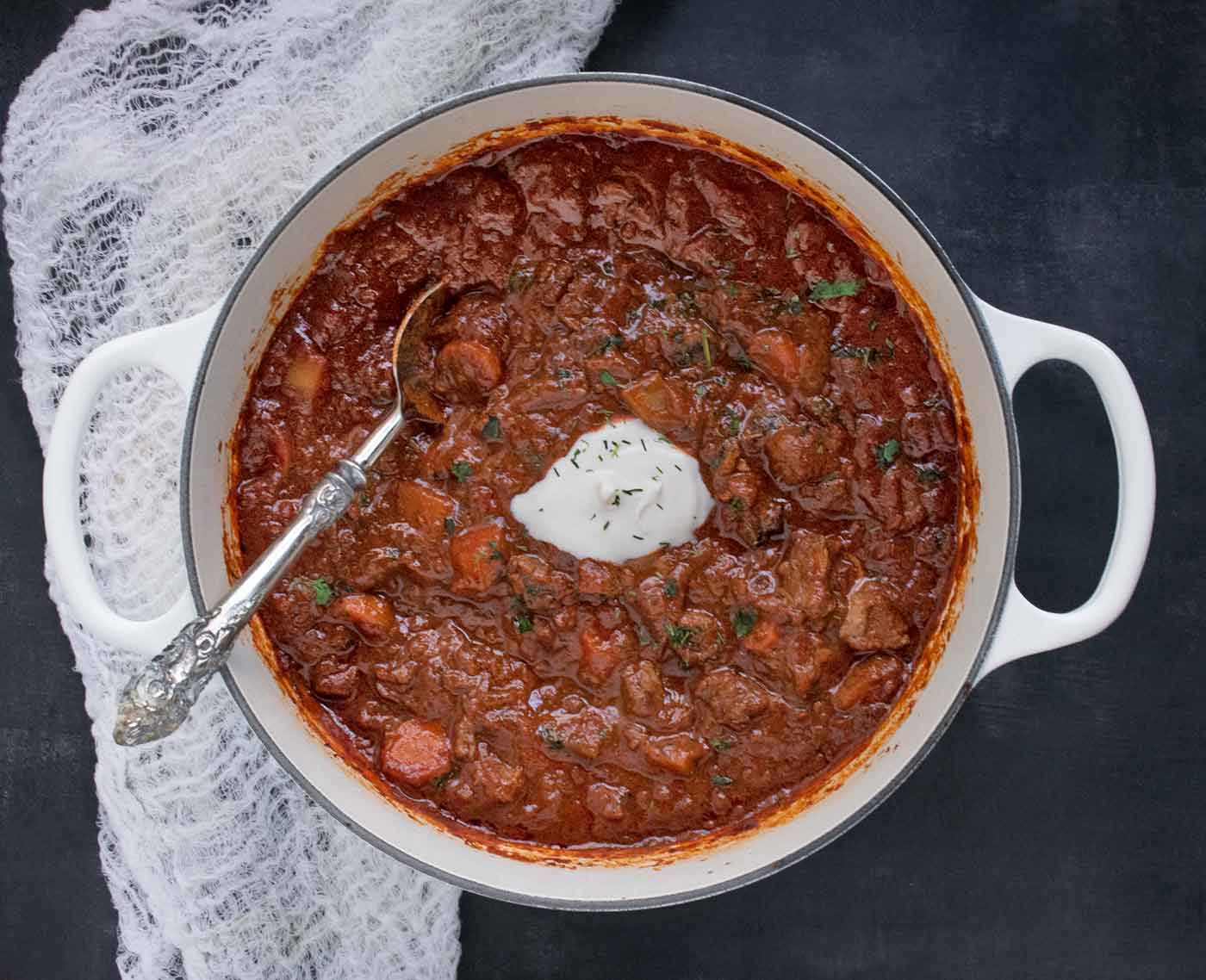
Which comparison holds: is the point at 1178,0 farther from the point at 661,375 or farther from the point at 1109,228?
the point at 661,375

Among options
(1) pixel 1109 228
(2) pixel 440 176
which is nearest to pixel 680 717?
(2) pixel 440 176

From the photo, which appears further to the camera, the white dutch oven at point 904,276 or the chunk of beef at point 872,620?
the chunk of beef at point 872,620

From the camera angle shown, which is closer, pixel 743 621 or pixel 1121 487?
pixel 1121 487

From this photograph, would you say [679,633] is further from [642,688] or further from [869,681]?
[869,681]

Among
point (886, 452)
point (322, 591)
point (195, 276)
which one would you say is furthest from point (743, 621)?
point (195, 276)

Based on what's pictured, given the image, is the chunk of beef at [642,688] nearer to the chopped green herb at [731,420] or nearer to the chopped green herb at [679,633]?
the chopped green herb at [679,633]

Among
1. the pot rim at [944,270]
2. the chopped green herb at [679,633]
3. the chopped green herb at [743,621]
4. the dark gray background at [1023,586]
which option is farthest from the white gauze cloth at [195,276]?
the chopped green herb at [743,621]
